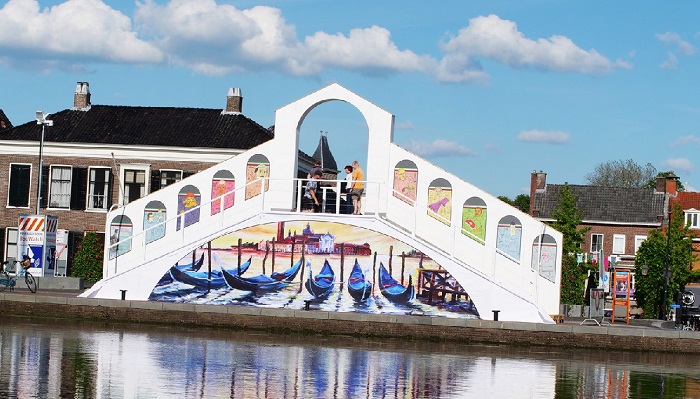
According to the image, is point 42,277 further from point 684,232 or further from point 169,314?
point 684,232

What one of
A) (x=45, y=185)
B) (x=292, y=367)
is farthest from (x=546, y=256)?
(x=45, y=185)

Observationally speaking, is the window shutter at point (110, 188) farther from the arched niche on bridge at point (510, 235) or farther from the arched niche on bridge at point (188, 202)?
the arched niche on bridge at point (510, 235)

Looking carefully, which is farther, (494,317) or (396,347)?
(494,317)

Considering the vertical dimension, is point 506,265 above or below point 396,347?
above

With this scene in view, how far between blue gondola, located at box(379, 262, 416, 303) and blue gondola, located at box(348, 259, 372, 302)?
0.44 meters

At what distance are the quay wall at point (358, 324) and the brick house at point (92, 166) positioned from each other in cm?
1915

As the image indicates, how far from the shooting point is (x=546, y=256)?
34750mm

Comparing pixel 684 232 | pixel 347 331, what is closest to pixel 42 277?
pixel 347 331

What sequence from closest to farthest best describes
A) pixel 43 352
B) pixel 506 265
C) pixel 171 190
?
pixel 43 352 → pixel 506 265 → pixel 171 190

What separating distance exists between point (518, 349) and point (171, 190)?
13.3m

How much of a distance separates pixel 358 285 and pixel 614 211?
56.4m

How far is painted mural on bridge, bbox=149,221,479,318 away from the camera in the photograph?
33.8 metres

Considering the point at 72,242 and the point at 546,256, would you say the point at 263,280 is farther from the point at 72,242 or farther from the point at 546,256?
the point at 72,242

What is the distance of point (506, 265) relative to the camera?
112 ft
